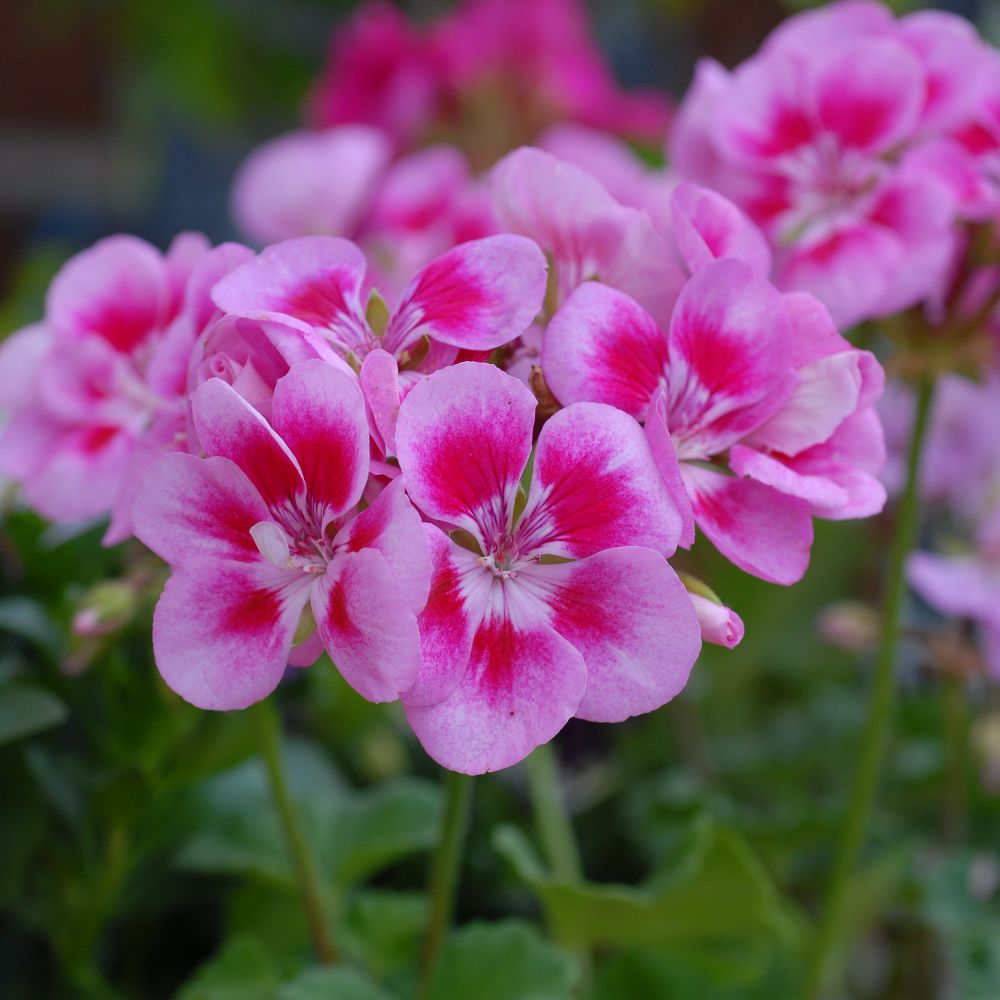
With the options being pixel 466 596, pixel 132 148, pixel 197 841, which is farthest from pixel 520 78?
pixel 132 148

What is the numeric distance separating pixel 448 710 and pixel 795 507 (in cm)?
14

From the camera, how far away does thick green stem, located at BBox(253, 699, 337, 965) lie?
50 centimetres

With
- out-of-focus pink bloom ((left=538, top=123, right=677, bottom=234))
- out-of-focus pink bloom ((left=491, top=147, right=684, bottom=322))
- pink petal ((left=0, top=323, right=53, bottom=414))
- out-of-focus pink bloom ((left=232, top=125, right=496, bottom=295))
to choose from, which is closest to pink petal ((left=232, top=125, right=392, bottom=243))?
out-of-focus pink bloom ((left=232, top=125, right=496, bottom=295))

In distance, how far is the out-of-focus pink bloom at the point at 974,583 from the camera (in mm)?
676

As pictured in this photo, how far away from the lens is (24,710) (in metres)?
0.51

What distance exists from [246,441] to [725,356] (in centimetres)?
15

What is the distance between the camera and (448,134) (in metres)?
1.35

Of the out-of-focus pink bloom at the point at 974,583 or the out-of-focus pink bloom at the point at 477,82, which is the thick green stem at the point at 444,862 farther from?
the out-of-focus pink bloom at the point at 477,82

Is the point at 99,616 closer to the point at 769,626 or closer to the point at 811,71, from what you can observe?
the point at 811,71

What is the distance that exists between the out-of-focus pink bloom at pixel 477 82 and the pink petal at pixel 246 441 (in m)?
0.99

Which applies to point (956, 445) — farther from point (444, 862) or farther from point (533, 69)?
point (533, 69)

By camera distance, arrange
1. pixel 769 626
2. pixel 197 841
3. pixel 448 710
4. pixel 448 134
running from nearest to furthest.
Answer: pixel 448 710, pixel 197 841, pixel 769 626, pixel 448 134

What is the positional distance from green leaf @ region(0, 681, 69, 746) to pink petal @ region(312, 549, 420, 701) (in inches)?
8.1

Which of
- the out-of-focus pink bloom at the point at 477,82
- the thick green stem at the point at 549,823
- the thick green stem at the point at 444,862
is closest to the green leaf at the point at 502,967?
the thick green stem at the point at 444,862
